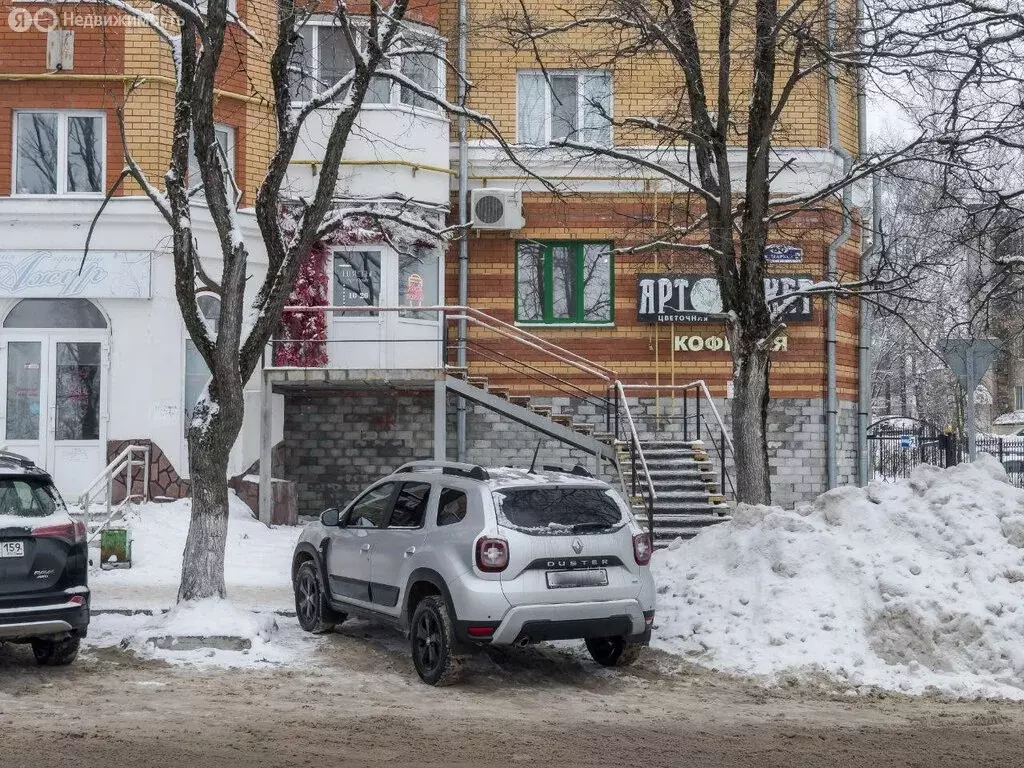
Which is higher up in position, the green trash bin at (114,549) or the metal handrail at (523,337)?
the metal handrail at (523,337)

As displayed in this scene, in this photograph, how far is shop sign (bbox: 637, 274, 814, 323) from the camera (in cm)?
2022

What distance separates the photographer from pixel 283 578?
46.8 feet

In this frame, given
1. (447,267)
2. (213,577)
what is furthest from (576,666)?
(447,267)

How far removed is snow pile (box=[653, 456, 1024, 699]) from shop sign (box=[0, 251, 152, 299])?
10094 millimetres

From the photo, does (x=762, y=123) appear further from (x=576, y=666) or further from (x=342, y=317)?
(x=342, y=317)

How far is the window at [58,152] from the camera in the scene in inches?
725

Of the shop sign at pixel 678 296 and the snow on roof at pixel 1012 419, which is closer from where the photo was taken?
the shop sign at pixel 678 296

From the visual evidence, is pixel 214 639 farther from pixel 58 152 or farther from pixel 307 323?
pixel 58 152

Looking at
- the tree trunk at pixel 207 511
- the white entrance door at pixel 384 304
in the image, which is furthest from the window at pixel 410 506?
the white entrance door at pixel 384 304

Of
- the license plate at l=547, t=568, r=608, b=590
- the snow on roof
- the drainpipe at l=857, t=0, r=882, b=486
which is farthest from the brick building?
the snow on roof

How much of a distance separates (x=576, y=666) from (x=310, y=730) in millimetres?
2866

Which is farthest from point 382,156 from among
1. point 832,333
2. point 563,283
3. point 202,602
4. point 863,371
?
point 202,602

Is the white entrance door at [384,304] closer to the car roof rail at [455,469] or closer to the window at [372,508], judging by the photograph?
the window at [372,508]

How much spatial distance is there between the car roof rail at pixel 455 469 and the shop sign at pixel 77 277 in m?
8.93
